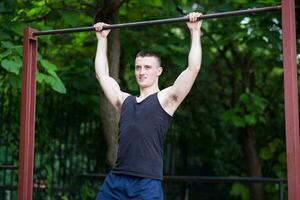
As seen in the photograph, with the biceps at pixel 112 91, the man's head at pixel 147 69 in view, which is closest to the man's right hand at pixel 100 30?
the biceps at pixel 112 91

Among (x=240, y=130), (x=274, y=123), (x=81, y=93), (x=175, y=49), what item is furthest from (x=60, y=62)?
(x=274, y=123)

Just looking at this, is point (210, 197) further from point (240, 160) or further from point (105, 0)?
point (105, 0)

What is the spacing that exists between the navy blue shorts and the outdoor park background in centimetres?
174

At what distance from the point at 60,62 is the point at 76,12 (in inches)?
102

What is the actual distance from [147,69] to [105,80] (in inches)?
17.1

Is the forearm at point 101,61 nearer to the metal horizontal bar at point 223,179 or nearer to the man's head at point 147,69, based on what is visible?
the man's head at point 147,69

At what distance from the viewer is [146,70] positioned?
371 centimetres

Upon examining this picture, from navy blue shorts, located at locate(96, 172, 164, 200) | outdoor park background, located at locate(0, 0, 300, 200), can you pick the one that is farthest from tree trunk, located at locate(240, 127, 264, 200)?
navy blue shorts, located at locate(96, 172, 164, 200)

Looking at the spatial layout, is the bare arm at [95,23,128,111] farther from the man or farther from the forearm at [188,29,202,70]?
the forearm at [188,29,202,70]

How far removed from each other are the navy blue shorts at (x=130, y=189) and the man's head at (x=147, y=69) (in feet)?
2.13

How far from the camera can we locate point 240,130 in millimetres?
8398

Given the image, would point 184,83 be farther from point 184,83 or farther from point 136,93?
point 136,93

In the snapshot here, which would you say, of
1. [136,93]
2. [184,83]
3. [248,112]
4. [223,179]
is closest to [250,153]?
[248,112]

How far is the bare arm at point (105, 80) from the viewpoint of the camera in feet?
12.8
